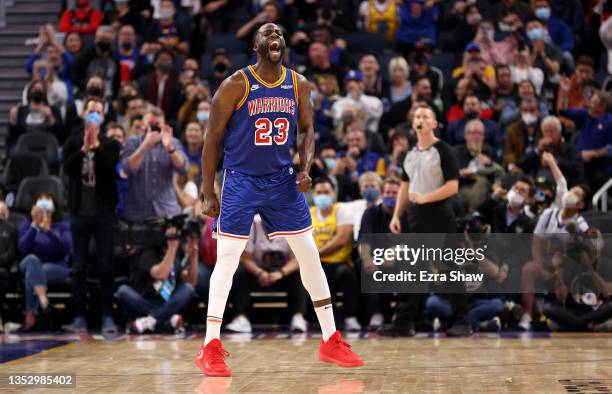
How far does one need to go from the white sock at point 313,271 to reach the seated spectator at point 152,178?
3616 millimetres

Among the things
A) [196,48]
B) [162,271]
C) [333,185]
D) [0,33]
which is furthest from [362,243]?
[0,33]

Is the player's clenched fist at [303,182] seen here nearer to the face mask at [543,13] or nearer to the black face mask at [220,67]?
the black face mask at [220,67]

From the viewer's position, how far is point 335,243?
1021cm

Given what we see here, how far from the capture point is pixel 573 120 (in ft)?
40.4

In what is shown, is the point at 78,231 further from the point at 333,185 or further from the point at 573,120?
the point at 573,120

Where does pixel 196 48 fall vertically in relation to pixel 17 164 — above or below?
Answer: above

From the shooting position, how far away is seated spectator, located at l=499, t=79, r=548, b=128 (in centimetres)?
1207

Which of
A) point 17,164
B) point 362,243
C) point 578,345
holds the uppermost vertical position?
point 17,164

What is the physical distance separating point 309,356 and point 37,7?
33.3 feet

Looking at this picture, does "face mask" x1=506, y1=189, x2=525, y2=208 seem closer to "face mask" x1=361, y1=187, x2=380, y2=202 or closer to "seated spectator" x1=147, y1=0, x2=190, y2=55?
"face mask" x1=361, y1=187, x2=380, y2=202

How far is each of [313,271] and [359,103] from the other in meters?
5.99

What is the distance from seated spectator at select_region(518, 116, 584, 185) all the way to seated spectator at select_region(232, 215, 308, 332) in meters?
2.74

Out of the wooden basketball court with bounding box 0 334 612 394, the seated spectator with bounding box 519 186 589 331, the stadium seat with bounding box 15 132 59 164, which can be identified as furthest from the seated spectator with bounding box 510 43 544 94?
the stadium seat with bounding box 15 132 59 164

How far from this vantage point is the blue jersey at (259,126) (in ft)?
21.5
